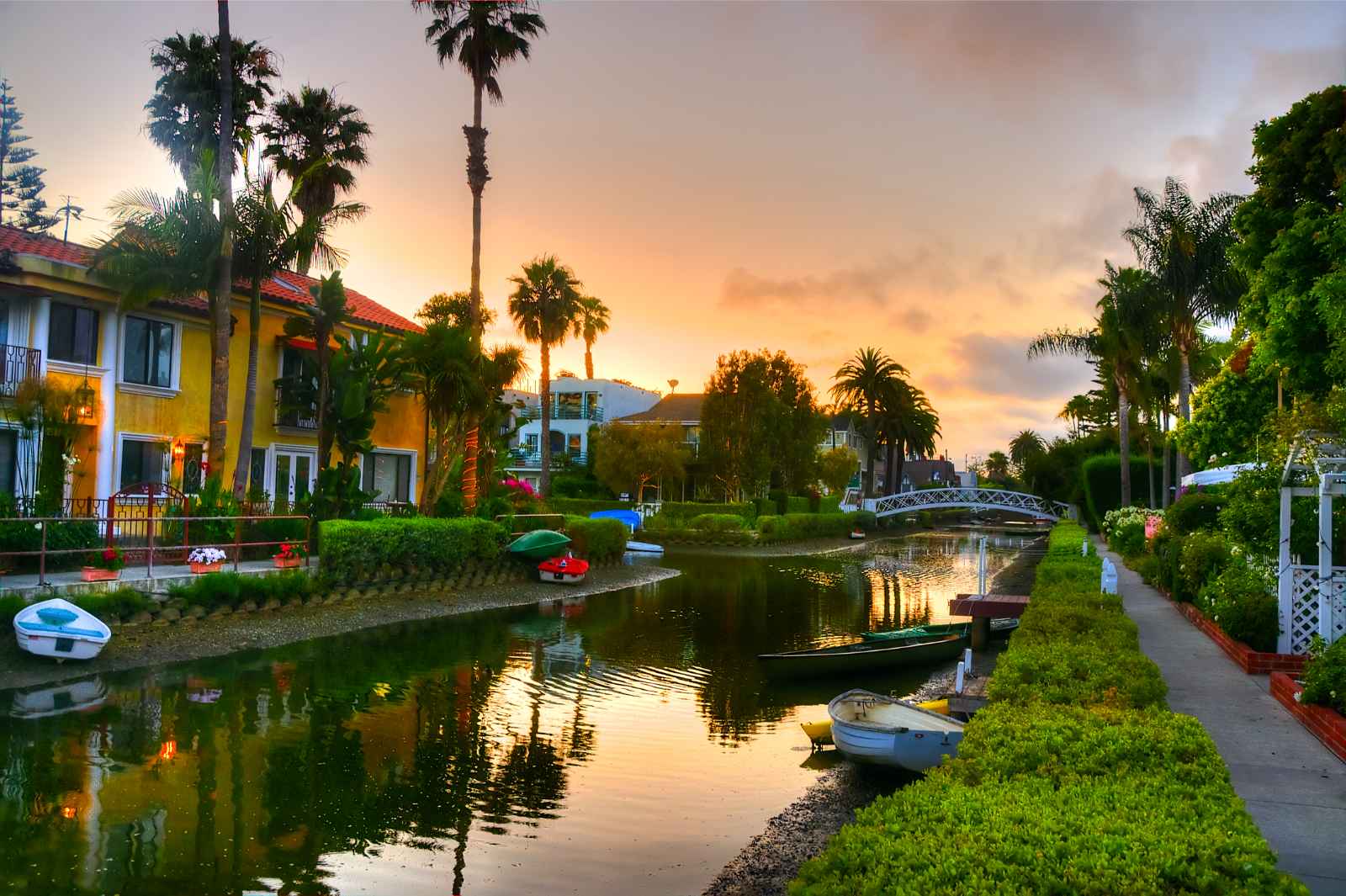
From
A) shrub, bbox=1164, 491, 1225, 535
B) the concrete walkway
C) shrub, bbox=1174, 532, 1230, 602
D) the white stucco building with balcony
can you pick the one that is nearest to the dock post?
shrub, bbox=1174, 532, 1230, 602

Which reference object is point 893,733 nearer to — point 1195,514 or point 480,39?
point 1195,514

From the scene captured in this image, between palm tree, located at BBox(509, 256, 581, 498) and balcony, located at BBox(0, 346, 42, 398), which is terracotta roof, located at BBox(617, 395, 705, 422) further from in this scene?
balcony, located at BBox(0, 346, 42, 398)

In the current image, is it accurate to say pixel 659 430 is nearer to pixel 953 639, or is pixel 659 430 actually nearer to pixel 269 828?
pixel 953 639

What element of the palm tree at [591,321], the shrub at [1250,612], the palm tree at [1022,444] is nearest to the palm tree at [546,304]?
the palm tree at [591,321]

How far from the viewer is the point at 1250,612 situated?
585 inches

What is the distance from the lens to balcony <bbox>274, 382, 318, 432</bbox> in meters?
31.1

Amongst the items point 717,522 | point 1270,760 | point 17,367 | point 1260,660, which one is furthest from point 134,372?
point 717,522

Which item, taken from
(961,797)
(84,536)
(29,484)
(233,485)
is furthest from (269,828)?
(233,485)

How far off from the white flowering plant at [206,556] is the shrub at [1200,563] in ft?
67.3

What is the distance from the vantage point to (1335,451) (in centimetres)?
1323

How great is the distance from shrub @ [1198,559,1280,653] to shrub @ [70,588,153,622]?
1883 centimetres

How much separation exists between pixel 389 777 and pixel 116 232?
1905cm

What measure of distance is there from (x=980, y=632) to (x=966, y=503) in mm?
59523

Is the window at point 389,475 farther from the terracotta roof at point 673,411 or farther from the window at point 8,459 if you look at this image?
the terracotta roof at point 673,411
